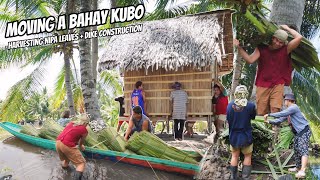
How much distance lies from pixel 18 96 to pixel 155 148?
30.7 feet

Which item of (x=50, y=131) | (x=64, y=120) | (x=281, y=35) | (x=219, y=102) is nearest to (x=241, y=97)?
(x=281, y=35)

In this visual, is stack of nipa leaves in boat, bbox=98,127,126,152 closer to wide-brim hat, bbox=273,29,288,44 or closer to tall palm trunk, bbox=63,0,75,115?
wide-brim hat, bbox=273,29,288,44

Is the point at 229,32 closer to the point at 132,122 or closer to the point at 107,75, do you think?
the point at 132,122

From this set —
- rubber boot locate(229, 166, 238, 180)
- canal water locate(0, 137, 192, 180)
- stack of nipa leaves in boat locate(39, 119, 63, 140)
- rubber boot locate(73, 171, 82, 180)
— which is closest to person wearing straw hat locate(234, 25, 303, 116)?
rubber boot locate(229, 166, 238, 180)

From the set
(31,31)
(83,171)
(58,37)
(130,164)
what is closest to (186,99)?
(130,164)

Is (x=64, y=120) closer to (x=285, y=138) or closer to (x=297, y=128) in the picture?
(x=285, y=138)

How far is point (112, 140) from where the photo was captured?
6.28 m

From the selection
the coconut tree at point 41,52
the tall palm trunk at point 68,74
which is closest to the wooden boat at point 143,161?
the tall palm trunk at point 68,74

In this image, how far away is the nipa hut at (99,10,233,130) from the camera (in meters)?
7.63

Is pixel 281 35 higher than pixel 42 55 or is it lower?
lower

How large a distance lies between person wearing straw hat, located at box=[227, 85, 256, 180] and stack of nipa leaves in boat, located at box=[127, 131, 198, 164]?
1.30 meters

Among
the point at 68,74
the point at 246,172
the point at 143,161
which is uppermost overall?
the point at 68,74

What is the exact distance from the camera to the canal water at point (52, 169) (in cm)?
577

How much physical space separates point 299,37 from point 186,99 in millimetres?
3268
